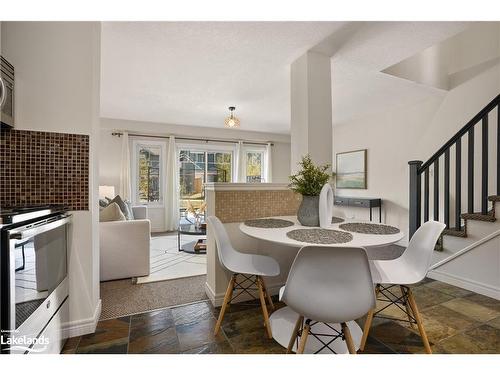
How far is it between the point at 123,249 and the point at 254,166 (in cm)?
429

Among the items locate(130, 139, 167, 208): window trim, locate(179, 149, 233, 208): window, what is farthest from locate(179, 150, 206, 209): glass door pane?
locate(130, 139, 167, 208): window trim

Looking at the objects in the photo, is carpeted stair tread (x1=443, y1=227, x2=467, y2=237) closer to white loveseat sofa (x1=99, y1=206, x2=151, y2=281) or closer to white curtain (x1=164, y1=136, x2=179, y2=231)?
white loveseat sofa (x1=99, y1=206, x2=151, y2=281)

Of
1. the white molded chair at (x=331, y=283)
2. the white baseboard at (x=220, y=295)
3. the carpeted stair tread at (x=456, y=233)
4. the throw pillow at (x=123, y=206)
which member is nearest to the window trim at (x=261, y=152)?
the throw pillow at (x=123, y=206)

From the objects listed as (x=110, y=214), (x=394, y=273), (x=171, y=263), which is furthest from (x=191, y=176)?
(x=394, y=273)

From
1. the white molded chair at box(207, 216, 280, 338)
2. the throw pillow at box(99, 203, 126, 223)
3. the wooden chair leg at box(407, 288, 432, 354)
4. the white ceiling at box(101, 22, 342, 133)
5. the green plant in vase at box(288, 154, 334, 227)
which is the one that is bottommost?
the wooden chair leg at box(407, 288, 432, 354)

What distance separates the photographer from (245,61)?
2.62 meters

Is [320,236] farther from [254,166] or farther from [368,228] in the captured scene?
[254,166]

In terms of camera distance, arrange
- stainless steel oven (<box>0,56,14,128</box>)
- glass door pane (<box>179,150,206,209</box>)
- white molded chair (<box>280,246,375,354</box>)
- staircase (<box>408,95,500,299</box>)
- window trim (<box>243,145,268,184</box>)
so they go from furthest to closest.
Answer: window trim (<box>243,145,268,184</box>)
glass door pane (<box>179,150,206,209</box>)
staircase (<box>408,95,500,299</box>)
stainless steel oven (<box>0,56,14,128</box>)
white molded chair (<box>280,246,375,354</box>)

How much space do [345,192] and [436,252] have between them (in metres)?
2.71

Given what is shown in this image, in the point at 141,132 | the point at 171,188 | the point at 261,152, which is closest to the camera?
the point at 141,132

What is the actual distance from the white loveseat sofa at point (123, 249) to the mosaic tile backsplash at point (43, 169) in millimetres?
952

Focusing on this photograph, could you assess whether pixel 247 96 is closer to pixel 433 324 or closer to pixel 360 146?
pixel 360 146

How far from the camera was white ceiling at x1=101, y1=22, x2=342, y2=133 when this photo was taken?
209 cm

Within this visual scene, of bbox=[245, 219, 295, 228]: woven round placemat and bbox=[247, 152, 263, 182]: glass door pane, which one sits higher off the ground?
bbox=[247, 152, 263, 182]: glass door pane
